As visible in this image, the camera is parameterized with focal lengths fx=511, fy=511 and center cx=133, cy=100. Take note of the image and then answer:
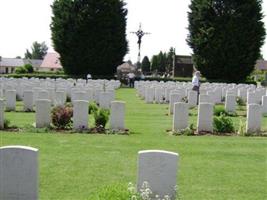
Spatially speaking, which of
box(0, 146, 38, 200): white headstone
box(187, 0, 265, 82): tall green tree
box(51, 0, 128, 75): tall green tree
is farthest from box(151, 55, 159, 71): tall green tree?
box(0, 146, 38, 200): white headstone

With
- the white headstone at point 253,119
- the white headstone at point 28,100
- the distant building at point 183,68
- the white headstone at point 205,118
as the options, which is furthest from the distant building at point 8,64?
the white headstone at point 253,119

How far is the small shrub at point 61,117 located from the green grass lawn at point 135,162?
3.79 feet

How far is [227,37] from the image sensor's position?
4959cm

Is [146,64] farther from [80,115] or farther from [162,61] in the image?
[80,115]

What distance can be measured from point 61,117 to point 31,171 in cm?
861

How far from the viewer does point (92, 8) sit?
53.9m

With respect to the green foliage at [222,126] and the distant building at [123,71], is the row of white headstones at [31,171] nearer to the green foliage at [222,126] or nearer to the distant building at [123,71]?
the green foliage at [222,126]

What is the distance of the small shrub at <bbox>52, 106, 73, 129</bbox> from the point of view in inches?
600

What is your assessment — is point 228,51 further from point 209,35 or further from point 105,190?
point 105,190

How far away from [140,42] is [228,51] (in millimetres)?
16822

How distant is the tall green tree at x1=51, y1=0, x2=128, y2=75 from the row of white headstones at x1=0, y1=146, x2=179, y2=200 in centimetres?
4663

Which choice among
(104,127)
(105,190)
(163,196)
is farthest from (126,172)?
(104,127)

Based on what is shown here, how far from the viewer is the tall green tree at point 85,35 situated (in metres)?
53.1

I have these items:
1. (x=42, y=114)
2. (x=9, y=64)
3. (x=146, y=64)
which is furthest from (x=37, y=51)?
(x=42, y=114)
